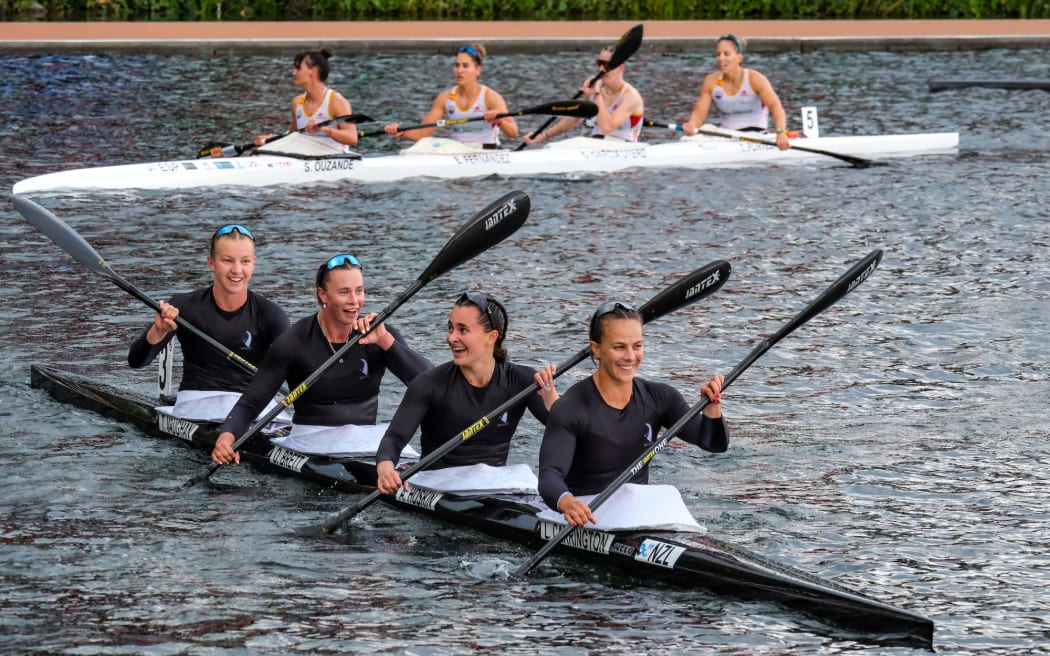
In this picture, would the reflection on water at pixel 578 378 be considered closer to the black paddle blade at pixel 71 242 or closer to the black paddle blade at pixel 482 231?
the black paddle blade at pixel 71 242

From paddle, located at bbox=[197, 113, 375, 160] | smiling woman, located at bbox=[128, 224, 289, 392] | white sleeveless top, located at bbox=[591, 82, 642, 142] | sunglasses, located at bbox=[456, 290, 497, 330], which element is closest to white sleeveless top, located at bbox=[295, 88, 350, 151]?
paddle, located at bbox=[197, 113, 375, 160]

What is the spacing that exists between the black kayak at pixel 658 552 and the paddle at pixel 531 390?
28 centimetres

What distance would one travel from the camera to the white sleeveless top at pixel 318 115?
59.5 ft

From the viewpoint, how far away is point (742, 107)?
20.0 m

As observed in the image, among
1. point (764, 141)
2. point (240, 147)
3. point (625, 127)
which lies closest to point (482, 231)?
point (240, 147)

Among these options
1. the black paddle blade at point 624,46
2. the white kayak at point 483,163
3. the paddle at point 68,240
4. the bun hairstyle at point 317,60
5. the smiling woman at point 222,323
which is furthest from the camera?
the black paddle blade at point 624,46

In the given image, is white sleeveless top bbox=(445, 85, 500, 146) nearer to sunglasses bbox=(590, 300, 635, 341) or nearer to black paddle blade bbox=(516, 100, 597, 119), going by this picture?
black paddle blade bbox=(516, 100, 597, 119)

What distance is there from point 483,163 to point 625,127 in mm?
1869

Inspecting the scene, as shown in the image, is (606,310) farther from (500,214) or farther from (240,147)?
(240,147)

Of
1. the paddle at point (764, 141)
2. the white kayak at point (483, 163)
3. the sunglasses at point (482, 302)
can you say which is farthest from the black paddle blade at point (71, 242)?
the paddle at point (764, 141)

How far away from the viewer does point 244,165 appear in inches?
715

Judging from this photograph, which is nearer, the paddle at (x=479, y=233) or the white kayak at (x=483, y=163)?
the paddle at (x=479, y=233)

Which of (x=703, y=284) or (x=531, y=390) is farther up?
(x=703, y=284)

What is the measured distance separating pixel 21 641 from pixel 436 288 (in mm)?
7673
